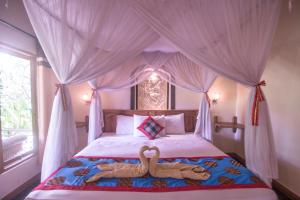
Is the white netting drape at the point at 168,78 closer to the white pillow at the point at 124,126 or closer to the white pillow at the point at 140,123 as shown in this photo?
the white pillow at the point at 124,126

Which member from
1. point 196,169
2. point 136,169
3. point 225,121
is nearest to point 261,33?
point 196,169

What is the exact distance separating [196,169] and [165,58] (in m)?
2.34

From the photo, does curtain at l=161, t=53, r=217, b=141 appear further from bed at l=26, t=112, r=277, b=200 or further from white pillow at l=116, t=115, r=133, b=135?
white pillow at l=116, t=115, r=133, b=135

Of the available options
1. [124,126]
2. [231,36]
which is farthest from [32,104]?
[231,36]

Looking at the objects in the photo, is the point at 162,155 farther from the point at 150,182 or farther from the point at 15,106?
the point at 15,106

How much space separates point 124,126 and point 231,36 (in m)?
2.47

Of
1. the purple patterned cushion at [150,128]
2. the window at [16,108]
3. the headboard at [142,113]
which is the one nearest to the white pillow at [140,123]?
the purple patterned cushion at [150,128]

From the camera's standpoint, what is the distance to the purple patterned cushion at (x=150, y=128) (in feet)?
9.96

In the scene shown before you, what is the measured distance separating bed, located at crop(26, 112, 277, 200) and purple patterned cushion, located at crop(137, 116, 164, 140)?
0.11m

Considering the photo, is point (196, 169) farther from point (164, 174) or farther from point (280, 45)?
point (280, 45)

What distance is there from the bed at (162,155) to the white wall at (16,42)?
104 cm

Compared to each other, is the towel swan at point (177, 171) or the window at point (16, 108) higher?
the window at point (16, 108)

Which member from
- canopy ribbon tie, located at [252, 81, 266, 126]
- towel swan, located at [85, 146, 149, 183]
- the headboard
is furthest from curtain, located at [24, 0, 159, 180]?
the headboard

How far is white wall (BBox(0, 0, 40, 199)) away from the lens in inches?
88.3
